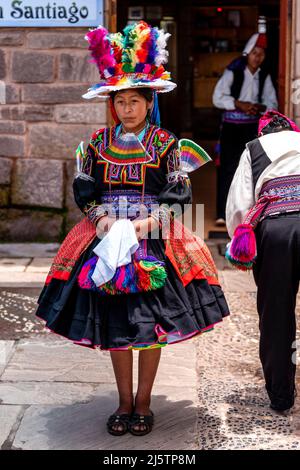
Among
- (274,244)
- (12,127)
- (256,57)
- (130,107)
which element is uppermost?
(256,57)

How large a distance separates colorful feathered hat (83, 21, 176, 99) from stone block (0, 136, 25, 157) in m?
3.50

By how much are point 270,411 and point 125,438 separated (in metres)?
0.77

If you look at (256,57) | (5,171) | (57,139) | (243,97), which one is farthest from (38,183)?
(256,57)

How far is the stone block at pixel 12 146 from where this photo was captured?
24.5 ft

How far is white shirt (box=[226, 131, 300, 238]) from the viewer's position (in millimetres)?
4266

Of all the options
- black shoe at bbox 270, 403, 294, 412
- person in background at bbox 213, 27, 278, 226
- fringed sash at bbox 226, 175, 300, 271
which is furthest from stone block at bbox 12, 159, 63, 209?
black shoe at bbox 270, 403, 294, 412

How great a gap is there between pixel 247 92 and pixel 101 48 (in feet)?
13.2

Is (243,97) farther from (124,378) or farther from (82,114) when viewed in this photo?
(124,378)

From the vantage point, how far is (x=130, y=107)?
4.03m

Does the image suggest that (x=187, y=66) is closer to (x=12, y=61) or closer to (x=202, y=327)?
(x=12, y=61)

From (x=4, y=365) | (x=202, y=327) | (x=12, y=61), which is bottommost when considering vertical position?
(x=4, y=365)

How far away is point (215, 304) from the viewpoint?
13.3 feet
